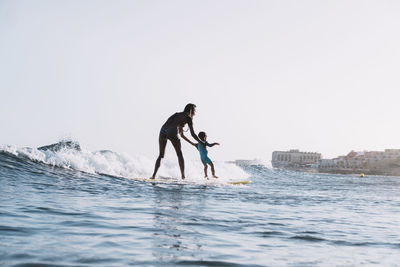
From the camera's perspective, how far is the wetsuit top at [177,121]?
36.5ft

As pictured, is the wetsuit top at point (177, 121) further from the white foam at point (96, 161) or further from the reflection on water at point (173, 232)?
the reflection on water at point (173, 232)

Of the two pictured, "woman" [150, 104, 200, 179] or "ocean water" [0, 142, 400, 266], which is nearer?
"ocean water" [0, 142, 400, 266]

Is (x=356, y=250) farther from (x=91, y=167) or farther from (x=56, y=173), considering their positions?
(x=91, y=167)

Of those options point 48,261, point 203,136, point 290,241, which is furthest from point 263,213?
point 203,136

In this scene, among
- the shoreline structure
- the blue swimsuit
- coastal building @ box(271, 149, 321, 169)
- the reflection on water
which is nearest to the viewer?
the reflection on water

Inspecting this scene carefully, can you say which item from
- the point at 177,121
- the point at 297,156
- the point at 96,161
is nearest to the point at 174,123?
the point at 177,121

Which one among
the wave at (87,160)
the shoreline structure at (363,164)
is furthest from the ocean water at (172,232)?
the shoreline structure at (363,164)

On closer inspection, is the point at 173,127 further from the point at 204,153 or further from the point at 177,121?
the point at 204,153

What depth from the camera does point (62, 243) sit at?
3.11 m

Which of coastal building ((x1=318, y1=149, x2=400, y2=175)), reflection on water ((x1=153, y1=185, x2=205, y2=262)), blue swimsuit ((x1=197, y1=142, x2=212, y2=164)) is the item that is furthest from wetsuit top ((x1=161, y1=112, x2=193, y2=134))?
coastal building ((x1=318, y1=149, x2=400, y2=175))

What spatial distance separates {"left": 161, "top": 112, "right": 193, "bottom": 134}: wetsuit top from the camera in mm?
11117

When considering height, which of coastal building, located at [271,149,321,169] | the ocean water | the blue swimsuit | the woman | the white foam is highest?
coastal building, located at [271,149,321,169]

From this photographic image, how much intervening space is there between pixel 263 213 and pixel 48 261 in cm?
382

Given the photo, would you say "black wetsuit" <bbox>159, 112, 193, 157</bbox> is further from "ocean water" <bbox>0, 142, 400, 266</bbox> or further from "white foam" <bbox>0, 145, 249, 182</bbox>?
"ocean water" <bbox>0, 142, 400, 266</bbox>
